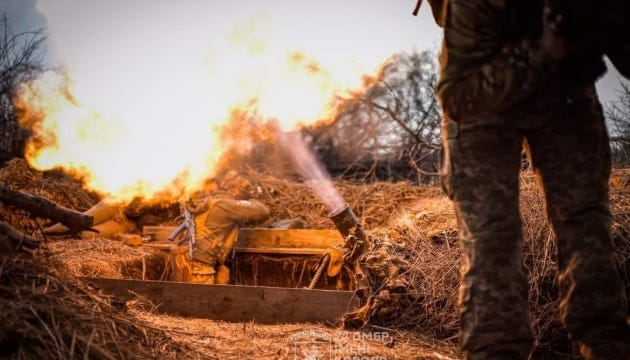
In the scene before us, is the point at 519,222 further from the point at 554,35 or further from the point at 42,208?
the point at 42,208

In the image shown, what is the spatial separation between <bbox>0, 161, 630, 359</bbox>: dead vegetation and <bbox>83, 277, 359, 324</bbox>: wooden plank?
245 mm

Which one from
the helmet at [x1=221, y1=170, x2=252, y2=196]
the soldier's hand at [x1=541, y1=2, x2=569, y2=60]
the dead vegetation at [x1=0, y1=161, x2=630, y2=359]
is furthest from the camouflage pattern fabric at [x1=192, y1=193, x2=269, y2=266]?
the soldier's hand at [x1=541, y1=2, x2=569, y2=60]

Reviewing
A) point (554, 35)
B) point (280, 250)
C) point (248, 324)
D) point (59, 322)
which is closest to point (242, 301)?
point (248, 324)

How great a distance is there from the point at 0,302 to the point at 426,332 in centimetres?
309

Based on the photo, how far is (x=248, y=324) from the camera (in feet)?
14.0

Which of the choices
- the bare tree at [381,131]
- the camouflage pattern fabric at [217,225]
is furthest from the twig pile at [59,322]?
the bare tree at [381,131]

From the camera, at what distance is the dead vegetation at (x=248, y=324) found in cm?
206

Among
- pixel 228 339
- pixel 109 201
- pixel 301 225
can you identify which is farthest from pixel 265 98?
pixel 228 339

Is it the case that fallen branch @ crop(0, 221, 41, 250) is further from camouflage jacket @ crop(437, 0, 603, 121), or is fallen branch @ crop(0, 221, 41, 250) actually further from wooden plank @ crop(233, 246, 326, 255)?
wooden plank @ crop(233, 246, 326, 255)

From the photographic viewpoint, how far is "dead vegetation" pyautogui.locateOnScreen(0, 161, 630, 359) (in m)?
2.06

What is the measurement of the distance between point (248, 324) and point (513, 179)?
3071 millimetres

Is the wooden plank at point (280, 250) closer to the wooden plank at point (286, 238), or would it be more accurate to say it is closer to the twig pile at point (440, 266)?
the wooden plank at point (286, 238)

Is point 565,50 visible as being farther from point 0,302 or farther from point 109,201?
point 109,201

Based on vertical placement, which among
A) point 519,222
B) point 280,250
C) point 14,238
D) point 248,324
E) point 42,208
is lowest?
point 248,324
